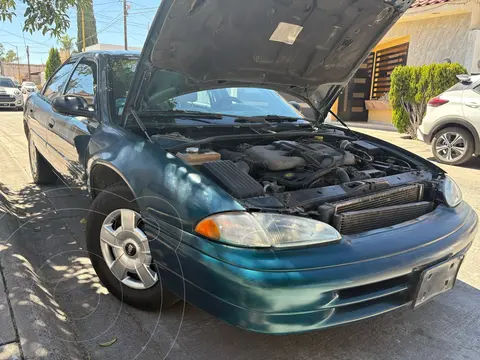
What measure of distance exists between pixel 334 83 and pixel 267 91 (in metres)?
0.64

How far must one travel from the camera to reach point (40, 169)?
5121 millimetres

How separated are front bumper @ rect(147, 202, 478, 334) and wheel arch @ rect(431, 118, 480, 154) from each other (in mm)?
5606

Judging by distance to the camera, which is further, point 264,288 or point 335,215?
point 335,215

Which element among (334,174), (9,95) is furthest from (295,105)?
(9,95)

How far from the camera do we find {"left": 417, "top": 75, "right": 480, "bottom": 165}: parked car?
689 centimetres

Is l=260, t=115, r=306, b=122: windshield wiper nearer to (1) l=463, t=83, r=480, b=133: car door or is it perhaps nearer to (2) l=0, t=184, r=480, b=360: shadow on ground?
(2) l=0, t=184, r=480, b=360: shadow on ground

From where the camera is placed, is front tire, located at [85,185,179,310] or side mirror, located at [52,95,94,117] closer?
front tire, located at [85,185,179,310]

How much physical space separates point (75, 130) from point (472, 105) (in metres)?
6.40

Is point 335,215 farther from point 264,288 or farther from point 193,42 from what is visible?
point 193,42

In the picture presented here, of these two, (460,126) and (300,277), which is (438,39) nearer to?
(460,126)

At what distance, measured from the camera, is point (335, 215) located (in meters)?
2.13

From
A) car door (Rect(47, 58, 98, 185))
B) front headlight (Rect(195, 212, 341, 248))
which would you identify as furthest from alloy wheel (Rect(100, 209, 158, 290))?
car door (Rect(47, 58, 98, 185))

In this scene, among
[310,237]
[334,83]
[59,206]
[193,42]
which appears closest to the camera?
[310,237]

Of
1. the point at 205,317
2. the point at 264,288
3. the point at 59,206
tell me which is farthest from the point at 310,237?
the point at 59,206
